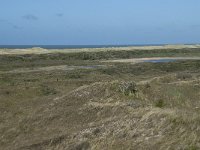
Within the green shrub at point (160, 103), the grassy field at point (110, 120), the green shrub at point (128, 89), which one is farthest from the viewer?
the green shrub at point (128, 89)

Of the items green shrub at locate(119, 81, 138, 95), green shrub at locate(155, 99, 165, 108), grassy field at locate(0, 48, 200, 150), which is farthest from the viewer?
green shrub at locate(119, 81, 138, 95)

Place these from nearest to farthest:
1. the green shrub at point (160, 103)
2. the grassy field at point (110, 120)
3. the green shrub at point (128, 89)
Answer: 1. the grassy field at point (110, 120)
2. the green shrub at point (160, 103)
3. the green shrub at point (128, 89)

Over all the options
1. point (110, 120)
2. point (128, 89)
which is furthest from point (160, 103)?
point (110, 120)

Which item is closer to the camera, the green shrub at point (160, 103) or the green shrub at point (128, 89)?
the green shrub at point (160, 103)

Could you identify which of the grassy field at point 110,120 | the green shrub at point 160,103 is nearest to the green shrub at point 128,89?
the grassy field at point 110,120

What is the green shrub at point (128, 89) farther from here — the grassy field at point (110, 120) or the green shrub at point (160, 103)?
the green shrub at point (160, 103)

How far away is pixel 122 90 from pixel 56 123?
4.05 metres

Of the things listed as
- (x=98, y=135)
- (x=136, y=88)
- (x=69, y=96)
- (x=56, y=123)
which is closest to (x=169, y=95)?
(x=136, y=88)

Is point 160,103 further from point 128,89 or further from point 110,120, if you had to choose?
point 110,120

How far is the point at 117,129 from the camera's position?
48.0 ft

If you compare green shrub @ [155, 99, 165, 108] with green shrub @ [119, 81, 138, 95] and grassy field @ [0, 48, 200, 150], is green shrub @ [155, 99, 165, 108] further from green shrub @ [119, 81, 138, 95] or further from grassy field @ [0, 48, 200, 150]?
green shrub @ [119, 81, 138, 95]

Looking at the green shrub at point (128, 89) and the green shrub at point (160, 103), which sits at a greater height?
the green shrub at point (128, 89)

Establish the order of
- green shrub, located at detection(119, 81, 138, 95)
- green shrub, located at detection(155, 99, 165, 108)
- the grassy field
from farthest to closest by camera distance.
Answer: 1. green shrub, located at detection(119, 81, 138, 95)
2. green shrub, located at detection(155, 99, 165, 108)
3. the grassy field

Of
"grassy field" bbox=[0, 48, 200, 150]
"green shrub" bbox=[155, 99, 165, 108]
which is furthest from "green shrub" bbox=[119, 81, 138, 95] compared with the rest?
"green shrub" bbox=[155, 99, 165, 108]
